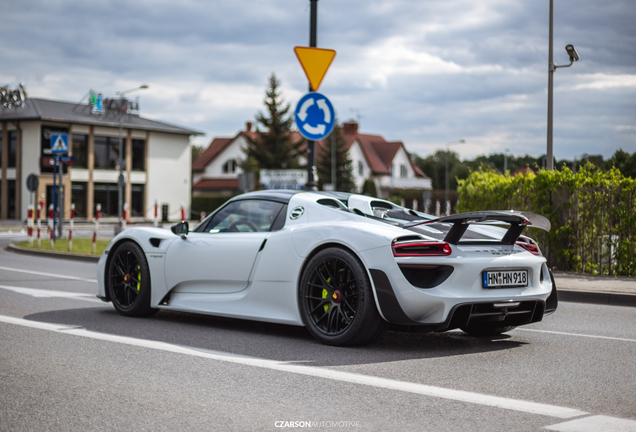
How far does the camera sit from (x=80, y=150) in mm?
49469

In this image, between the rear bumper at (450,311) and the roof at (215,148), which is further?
the roof at (215,148)

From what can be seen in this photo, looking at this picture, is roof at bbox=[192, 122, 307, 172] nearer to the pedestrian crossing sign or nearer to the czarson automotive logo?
the pedestrian crossing sign

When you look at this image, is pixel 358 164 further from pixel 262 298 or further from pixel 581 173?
pixel 262 298

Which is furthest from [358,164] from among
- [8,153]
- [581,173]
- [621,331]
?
[621,331]

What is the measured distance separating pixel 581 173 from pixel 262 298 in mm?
8423

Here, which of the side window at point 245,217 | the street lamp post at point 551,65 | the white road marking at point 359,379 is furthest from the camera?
the street lamp post at point 551,65

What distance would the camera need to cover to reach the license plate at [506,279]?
5.11m

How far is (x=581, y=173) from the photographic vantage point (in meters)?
12.3

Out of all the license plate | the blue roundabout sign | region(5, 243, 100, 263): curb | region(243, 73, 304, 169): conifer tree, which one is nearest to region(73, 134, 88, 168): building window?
region(243, 73, 304, 169): conifer tree

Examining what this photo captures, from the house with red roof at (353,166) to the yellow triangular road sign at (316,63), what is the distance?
59831 millimetres

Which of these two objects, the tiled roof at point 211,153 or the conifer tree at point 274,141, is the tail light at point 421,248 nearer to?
the conifer tree at point 274,141

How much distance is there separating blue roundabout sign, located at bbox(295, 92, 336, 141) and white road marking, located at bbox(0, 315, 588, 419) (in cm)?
484

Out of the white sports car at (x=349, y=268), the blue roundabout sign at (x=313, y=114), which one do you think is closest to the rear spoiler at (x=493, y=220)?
the white sports car at (x=349, y=268)

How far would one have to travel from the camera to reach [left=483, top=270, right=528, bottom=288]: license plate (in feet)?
16.8
